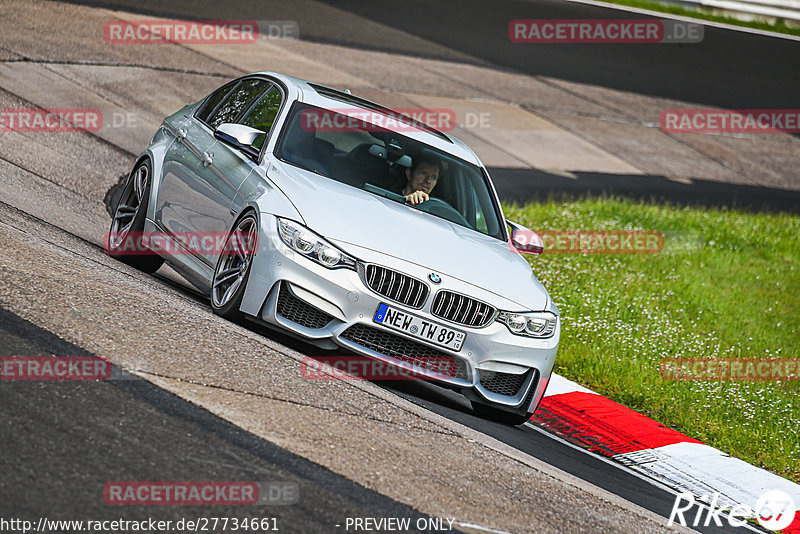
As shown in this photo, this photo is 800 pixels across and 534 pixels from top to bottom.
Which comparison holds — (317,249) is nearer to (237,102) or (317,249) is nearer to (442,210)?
(442,210)

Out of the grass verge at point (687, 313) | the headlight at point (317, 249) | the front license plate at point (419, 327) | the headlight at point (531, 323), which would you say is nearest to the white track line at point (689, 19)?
the grass verge at point (687, 313)

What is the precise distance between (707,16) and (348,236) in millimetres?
26531

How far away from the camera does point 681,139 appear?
2209 cm

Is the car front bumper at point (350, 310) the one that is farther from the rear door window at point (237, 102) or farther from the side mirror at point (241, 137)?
the rear door window at point (237, 102)

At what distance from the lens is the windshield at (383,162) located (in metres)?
7.52

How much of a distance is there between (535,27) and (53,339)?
2388 cm

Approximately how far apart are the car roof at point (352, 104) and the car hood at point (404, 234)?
907mm

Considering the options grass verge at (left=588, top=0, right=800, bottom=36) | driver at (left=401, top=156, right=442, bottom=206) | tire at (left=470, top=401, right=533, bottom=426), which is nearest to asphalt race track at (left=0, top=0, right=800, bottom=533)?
tire at (left=470, top=401, right=533, bottom=426)

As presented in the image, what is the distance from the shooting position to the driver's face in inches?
305

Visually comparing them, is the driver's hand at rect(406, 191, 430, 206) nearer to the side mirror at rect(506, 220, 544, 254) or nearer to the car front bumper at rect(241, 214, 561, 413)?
the side mirror at rect(506, 220, 544, 254)

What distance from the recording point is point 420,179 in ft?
25.5

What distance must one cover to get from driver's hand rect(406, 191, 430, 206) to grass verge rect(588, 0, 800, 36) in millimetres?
24295

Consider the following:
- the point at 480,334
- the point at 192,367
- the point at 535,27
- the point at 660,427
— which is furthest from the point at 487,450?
the point at 535,27

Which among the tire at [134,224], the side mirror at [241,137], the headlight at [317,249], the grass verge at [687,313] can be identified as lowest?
the grass verge at [687,313]
